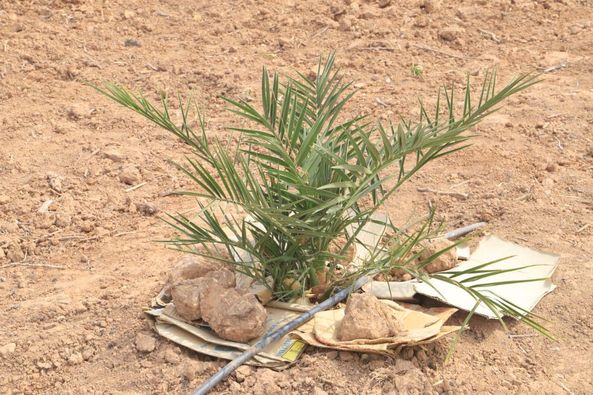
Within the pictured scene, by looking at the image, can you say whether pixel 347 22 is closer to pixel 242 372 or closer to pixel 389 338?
pixel 389 338

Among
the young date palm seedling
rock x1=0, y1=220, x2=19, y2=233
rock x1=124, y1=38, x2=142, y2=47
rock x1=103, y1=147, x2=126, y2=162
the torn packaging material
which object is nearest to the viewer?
the young date palm seedling

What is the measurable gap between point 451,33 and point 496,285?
2993 mm

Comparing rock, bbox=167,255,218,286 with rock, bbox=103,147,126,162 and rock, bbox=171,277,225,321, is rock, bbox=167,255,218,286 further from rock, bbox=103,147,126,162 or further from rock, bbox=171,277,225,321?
rock, bbox=103,147,126,162

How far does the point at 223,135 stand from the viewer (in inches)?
181

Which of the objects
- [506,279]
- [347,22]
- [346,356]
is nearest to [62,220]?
[346,356]

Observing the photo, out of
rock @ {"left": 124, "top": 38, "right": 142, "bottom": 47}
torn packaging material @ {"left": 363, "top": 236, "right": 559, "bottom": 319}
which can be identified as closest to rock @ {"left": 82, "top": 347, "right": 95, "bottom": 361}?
torn packaging material @ {"left": 363, "top": 236, "right": 559, "bottom": 319}

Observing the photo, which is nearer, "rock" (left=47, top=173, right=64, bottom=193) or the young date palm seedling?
the young date palm seedling

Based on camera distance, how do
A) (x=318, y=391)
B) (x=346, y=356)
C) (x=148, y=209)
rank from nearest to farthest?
1. (x=318, y=391)
2. (x=346, y=356)
3. (x=148, y=209)

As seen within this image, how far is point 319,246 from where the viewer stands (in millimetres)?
2883

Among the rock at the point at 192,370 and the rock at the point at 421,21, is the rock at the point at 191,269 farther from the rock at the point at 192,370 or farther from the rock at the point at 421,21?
the rock at the point at 421,21

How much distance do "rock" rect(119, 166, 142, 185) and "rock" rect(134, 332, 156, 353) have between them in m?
1.38

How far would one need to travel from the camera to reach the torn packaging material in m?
3.02

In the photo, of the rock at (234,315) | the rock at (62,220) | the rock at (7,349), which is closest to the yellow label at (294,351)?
the rock at (234,315)

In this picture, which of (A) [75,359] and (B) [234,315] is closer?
(B) [234,315]
